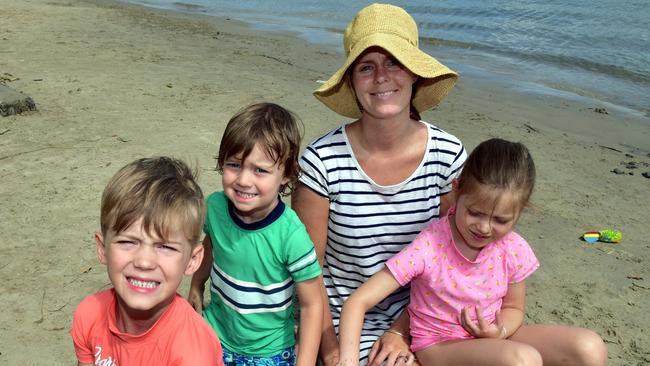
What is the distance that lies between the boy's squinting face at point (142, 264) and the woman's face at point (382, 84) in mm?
1017

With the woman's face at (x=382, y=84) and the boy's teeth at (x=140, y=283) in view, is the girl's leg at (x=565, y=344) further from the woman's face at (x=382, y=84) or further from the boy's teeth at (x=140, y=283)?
the boy's teeth at (x=140, y=283)

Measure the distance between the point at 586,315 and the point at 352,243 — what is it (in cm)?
185

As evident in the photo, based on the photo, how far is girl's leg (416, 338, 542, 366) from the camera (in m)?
2.22

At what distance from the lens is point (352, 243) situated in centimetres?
273

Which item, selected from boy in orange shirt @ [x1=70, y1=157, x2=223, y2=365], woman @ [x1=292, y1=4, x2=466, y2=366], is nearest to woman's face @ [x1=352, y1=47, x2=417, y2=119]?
woman @ [x1=292, y1=4, x2=466, y2=366]

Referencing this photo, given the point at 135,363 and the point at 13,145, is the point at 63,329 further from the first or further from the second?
the point at 13,145

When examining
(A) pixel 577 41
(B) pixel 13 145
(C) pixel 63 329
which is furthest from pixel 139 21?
(C) pixel 63 329

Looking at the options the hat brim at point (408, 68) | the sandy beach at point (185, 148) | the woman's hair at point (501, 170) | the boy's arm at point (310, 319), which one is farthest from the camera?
the sandy beach at point (185, 148)

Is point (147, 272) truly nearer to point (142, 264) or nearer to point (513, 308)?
point (142, 264)

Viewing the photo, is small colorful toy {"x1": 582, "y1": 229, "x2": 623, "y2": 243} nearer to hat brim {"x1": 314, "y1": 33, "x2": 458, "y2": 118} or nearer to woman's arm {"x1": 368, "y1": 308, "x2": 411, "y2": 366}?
hat brim {"x1": 314, "y1": 33, "x2": 458, "y2": 118}

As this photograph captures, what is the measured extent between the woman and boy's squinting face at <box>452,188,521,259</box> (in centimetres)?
27

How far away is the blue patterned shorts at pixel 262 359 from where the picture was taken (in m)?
2.54

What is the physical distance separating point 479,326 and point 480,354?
0.10 metres

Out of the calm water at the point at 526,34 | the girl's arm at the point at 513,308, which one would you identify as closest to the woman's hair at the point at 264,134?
the girl's arm at the point at 513,308
